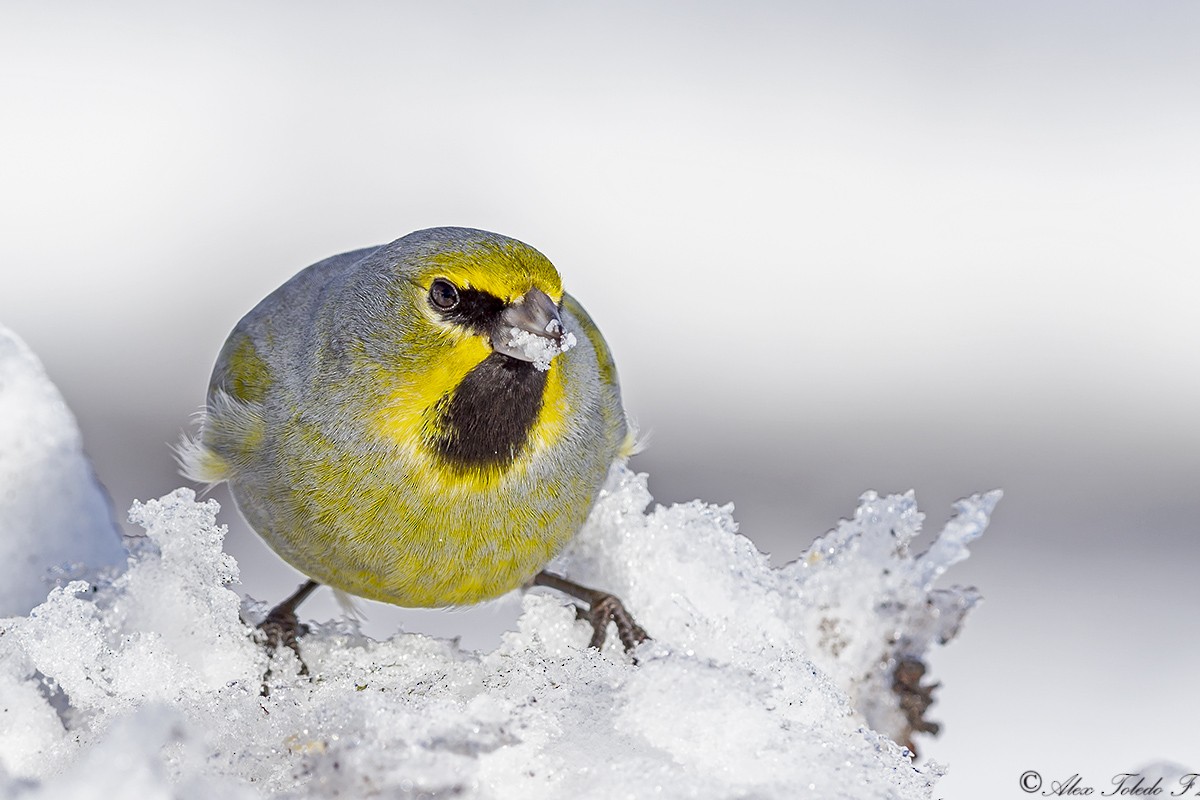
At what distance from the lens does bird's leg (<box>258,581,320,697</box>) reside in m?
1.75

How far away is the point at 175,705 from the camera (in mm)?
1311

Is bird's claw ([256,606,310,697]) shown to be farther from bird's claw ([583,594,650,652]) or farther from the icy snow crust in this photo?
bird's claw ([583,594,650,652])

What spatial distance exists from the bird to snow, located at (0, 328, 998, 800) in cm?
12

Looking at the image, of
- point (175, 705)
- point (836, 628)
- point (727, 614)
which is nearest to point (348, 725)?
point (175, 705)

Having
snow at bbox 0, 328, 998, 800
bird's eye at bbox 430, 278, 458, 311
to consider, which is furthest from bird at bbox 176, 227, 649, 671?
snow at bbox 0, 328, 998, 800

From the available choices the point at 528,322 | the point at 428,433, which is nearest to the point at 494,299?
the point at 528,322

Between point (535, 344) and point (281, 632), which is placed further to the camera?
point (281, 632)

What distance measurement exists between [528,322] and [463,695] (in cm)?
47

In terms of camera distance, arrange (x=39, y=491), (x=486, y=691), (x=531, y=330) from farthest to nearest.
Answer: (x=39, y=491) < (x=531, y=330) < (x=486, y=691)

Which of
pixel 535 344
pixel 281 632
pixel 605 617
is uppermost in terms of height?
pixel 535 344

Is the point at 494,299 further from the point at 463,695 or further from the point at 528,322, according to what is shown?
the point at 463,695

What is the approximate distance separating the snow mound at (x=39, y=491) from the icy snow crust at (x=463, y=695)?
0.63 feet

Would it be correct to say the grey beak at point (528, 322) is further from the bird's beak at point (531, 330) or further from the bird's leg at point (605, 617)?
the bird's leg at point (605, 617)

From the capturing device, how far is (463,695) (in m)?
1.47
